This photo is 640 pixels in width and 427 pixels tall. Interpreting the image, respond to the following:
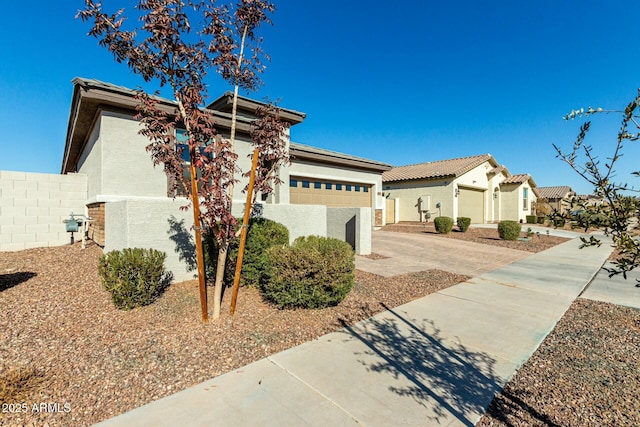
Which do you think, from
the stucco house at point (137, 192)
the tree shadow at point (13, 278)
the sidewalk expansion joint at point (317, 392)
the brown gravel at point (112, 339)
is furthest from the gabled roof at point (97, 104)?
the sidewalk expansion joint at point (317, 392)

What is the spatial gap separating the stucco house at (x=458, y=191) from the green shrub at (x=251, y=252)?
56.6 ft

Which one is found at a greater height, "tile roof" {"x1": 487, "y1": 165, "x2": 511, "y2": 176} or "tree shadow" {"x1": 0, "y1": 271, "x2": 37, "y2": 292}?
"tile roof" {"x1": 487, "y1": 165, "x2": 511, "y2": 176}

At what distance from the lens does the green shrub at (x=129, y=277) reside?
4.43 metres

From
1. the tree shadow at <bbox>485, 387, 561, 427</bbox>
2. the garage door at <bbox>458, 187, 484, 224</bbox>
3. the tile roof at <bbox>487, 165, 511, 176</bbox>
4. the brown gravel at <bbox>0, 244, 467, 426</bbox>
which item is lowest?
the tree shadow at <bbox>485, 387, 561, 427</bbox>

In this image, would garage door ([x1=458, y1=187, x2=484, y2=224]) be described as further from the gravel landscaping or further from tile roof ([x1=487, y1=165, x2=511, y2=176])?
the gravel landscaping

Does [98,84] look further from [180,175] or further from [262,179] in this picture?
[262,179]

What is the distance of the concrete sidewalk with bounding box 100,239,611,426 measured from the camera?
2531 millimetres

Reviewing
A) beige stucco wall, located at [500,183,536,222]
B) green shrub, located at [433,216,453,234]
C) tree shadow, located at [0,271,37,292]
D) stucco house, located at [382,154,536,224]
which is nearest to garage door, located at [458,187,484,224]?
stucco house, located at [382,154,536,224]

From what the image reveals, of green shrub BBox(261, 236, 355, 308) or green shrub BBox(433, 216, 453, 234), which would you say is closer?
green shrub BBox(261, 236, 355, 308)

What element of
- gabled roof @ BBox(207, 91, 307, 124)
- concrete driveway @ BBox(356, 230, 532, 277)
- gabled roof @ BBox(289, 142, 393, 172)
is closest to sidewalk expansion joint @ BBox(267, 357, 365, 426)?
concrete driveway @ BBox(356, 230, 532, 277)

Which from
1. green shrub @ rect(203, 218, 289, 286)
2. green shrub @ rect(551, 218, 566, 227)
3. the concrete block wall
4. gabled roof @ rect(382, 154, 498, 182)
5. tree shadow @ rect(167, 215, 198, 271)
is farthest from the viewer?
gabled roof @ rect(382, 154, 498, 182)

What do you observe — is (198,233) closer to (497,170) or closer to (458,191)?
(458,191)

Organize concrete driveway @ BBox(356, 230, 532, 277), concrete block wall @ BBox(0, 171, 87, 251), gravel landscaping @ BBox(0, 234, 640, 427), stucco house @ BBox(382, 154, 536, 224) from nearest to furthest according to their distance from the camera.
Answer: gravel landscaping @ BBox(0, 234, 640, 427) → concrete block wall @ BBox(0, 171, 87, 251) → concrete driveway @ BBox(356, 230, 532, 277) → stucco house @ BBox(382, 154, 536, 224)

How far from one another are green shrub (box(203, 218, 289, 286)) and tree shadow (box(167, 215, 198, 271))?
55 centimetres
